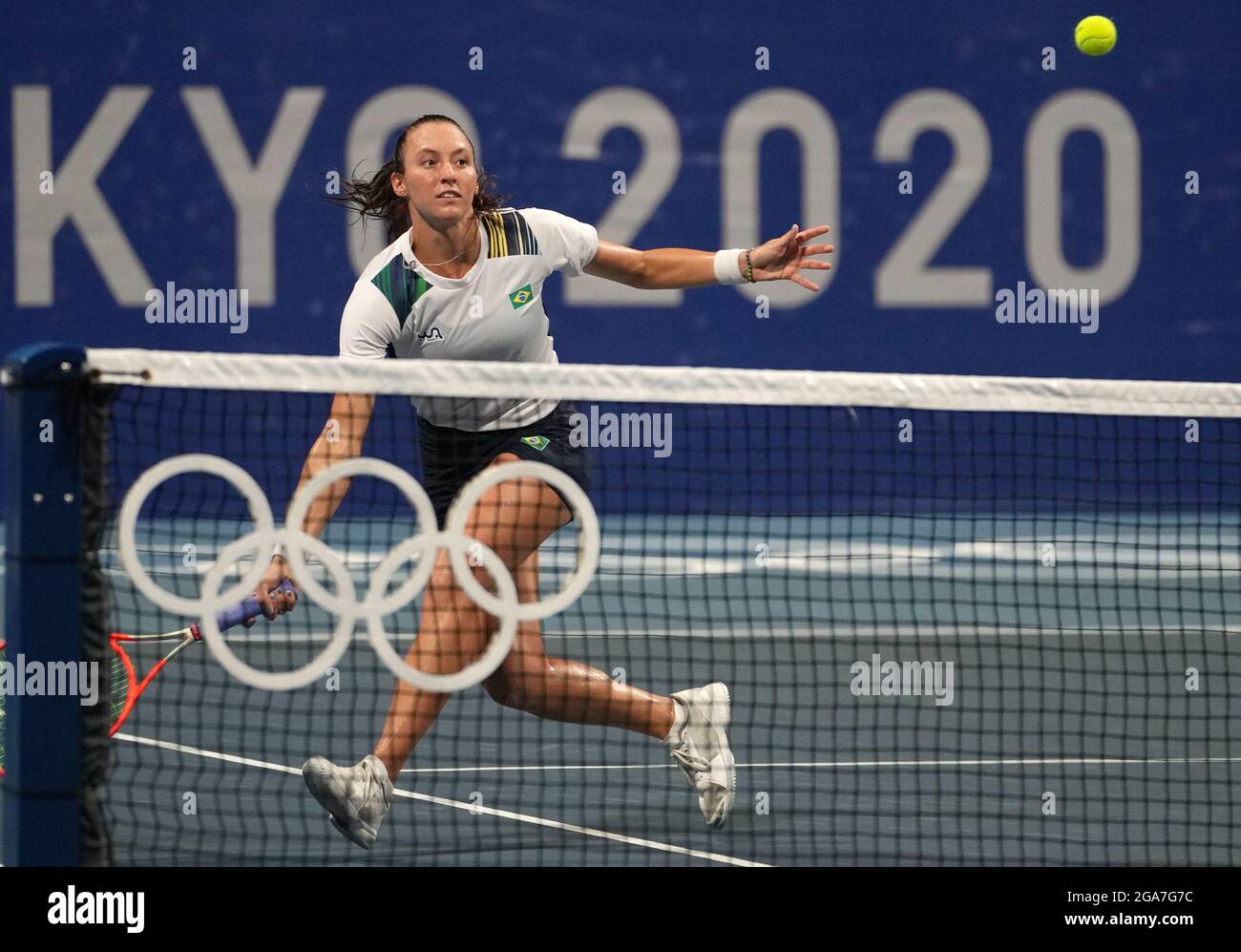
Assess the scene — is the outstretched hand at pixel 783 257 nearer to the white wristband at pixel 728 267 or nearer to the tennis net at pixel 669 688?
the white wristband at pixel 728 267

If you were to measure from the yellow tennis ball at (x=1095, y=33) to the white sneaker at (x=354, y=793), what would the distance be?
732 centimetres

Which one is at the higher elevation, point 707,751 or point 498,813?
point 707,751

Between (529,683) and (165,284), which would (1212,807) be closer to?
(529,683)

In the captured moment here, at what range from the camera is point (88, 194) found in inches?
378

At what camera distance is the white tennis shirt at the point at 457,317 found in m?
3.81

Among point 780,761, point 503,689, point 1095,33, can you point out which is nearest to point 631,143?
point 1095,33

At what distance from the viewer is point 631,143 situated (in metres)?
9.66

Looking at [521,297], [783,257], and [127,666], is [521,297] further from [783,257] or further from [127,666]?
[127,666]

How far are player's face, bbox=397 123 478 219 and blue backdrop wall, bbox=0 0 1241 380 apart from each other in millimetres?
5745

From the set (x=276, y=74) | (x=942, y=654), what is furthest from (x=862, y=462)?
(x=276, y=74)

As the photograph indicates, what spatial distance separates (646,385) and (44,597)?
122 cm
